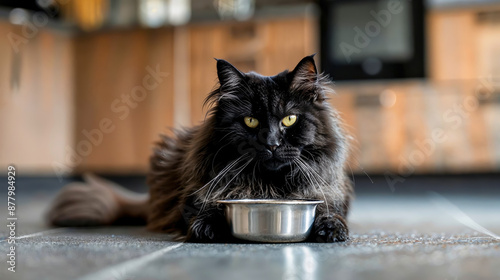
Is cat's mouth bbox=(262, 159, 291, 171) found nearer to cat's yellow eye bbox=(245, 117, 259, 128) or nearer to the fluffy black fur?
the fluffy black fur

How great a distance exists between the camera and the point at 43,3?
530 centimetres

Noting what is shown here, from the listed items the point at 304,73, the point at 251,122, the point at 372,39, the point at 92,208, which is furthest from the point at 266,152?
the point at 372,39

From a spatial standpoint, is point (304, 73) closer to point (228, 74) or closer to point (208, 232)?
point (228, 74)

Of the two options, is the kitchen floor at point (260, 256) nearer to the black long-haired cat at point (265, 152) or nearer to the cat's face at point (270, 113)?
the black long-haired cat at point (265, 152)

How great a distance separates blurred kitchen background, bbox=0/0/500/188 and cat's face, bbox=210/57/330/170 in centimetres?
268

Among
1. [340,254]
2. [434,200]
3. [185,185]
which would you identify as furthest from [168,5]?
[340,254]

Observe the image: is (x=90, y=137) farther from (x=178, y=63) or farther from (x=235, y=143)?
(x=235, y=143)

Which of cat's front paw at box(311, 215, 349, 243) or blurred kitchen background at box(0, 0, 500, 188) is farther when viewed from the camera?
blurred kitchen background at box(0, 0, 500, 188)

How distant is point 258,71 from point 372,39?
111 cm

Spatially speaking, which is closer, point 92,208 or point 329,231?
point 329,231

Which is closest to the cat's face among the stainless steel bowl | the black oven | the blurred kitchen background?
the stainless steel bowl

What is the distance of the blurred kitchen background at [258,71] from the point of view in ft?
14.8

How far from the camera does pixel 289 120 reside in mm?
1657

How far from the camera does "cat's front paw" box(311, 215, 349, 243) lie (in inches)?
63.4
